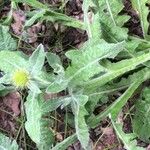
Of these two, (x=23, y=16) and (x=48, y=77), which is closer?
(x=48, y=77)

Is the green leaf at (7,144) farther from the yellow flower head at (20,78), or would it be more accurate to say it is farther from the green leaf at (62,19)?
the green leaf at (62,19)

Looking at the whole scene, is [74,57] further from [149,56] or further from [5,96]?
[5,96]

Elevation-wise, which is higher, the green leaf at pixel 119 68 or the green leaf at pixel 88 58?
the green leaf at pixel 88 58

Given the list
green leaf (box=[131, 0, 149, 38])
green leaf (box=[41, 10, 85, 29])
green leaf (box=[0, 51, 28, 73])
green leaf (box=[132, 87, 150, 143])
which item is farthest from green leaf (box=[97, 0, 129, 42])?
green leaf (box=[0, 51, 28, 73])

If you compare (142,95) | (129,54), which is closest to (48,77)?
(129,54)

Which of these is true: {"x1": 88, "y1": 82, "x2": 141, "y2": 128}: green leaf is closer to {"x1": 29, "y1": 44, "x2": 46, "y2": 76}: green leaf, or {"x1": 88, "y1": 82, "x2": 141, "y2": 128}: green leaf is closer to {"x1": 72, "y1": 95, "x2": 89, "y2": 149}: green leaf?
{"x1": 72, "y1": 95, "x2": 89, "y2": 149}: green leaf

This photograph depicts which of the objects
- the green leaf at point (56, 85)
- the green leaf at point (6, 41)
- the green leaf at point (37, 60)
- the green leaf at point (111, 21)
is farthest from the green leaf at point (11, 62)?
the green leaf at point (111, 21)
